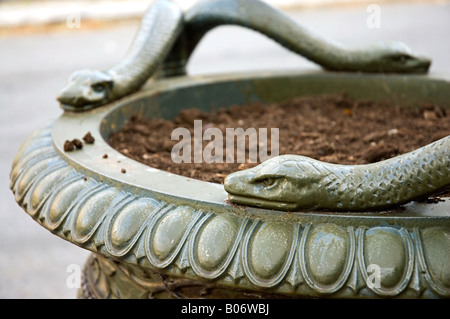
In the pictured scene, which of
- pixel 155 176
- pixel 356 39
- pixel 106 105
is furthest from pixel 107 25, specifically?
pixel 155 176

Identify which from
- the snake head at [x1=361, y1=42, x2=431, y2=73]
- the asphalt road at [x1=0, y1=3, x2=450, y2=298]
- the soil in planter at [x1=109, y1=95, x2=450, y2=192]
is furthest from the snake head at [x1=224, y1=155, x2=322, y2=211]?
the asphalt road at [x1=0, y1=3, x2=450, y2=298]

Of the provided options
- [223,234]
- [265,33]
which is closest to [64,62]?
[265,33]

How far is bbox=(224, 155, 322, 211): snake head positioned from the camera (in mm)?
932

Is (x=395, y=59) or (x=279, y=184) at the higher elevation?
(x=395, y=59)

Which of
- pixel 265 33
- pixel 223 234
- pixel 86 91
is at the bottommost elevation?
pixel 223 234

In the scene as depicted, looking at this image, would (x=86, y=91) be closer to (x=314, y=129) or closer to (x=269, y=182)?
(x=314, y=129)

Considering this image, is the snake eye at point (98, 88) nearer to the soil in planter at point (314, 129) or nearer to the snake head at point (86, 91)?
the snake head at point (86, 91)

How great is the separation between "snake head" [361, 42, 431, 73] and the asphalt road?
73cm

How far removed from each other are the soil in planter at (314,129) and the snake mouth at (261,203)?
0.28 m

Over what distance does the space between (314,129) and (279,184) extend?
72 centimetres

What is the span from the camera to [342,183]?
95 cm

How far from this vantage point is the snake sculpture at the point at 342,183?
925 millimetres

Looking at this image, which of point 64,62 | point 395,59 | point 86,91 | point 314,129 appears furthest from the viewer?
point 64,62

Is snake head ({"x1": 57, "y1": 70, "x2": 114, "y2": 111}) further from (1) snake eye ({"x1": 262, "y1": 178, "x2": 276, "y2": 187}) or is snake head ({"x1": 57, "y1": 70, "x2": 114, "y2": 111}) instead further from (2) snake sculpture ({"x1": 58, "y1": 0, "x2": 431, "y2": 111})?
(1) snake eye ({"x1": 262, "y1": 178, "x2": 276, "y2": 187})
